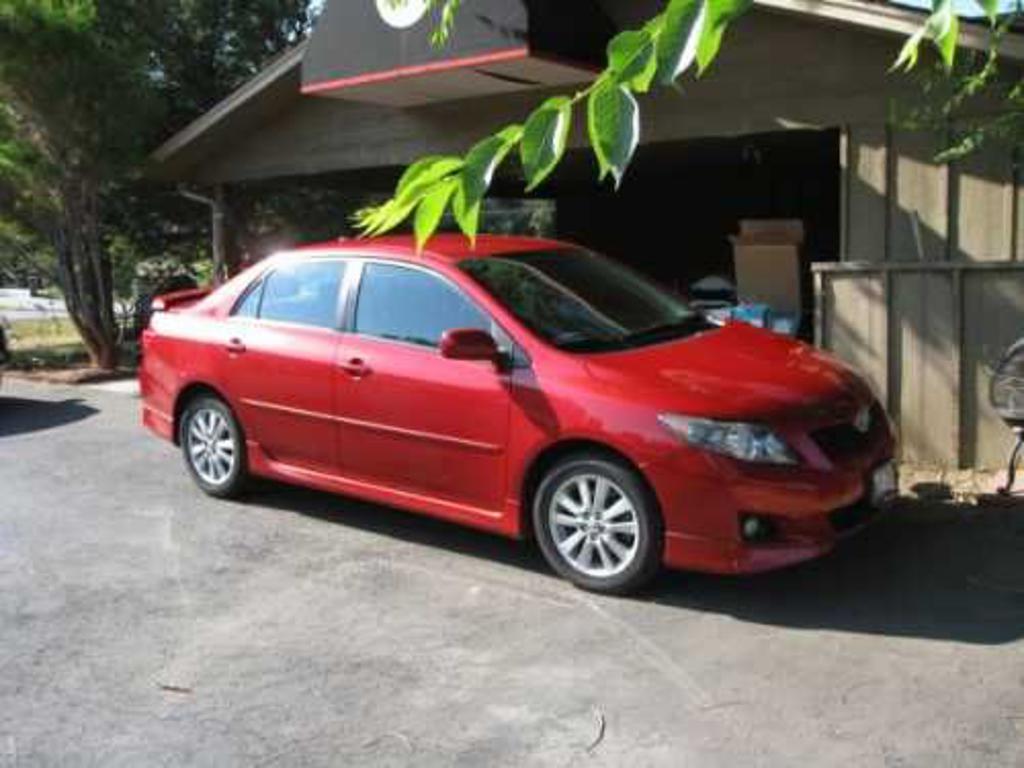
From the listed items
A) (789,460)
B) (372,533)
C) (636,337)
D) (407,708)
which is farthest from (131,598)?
(789,460)

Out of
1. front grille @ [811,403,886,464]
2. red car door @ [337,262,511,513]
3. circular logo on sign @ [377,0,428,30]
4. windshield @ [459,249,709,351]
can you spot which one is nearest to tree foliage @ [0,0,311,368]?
red car door @ [337,262,511,513]

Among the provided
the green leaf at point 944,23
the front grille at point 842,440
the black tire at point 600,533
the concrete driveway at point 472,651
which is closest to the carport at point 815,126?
the concrete driveway at point 472,651

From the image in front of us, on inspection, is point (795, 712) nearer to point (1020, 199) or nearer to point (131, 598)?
point (131, 598)

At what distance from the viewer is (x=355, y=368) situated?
617 centimetres

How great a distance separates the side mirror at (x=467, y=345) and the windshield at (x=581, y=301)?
28cm

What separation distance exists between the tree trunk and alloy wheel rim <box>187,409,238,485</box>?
312 inches

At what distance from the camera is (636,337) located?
19.0 ft

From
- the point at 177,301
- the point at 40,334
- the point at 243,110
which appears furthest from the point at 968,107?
the point at 40,334

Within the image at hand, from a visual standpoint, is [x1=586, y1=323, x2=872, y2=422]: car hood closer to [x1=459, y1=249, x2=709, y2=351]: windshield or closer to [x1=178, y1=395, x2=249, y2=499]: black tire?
[x1=459, y1=249, x2=709, y2=351]: windshield

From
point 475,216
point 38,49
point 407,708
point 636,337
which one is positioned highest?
point 38,49

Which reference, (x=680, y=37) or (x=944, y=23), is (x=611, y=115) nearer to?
(x=680, y=37)

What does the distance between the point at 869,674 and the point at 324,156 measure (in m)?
8.99

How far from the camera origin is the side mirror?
5473 millimetres

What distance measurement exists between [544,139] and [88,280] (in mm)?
14233
